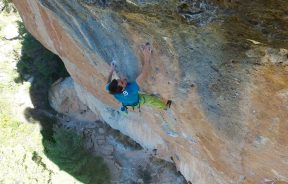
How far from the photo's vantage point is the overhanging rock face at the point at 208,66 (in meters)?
4.24

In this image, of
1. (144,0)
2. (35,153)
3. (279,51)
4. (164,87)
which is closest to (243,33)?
(279,51)

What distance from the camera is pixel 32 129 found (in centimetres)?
1473

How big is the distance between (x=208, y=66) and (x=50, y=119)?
10646 millimetres

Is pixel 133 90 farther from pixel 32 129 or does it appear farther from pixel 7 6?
pixel 7 6

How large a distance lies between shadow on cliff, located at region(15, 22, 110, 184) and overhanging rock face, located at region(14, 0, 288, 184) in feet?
16.4

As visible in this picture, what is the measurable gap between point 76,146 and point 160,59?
796cm

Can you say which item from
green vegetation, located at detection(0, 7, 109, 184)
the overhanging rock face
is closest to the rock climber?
the overhanging rock face

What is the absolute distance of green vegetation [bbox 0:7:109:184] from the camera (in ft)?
44.4

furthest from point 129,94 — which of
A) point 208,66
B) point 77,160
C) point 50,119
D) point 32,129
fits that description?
point 50,119

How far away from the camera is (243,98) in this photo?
572 cm

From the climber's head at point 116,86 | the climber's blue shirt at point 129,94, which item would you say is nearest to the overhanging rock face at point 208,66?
the climber's blue shirt at point 129,94

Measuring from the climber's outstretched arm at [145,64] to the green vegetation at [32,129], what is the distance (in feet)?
23.4

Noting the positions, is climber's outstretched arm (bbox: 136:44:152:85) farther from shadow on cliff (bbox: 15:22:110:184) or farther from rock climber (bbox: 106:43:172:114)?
shadow on cliff (bbox: 15:22:110:184)

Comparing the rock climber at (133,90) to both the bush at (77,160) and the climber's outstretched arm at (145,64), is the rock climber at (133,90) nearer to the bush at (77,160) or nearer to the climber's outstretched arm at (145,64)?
the climber's outstretched arm at (145,64)
